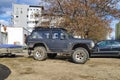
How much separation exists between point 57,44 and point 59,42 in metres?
0.19

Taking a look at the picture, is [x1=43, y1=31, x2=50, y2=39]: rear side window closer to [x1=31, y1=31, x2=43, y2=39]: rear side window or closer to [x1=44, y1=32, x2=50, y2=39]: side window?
[x1=44, y1=32, x2=50, y2=39]: side window

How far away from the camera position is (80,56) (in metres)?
16.4

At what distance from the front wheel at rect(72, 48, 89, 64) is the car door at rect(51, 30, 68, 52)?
882 millimetres

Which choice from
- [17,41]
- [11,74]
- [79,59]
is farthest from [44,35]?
[17,41]

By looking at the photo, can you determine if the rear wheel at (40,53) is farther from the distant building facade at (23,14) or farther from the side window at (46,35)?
the distant building facade at (23,14)

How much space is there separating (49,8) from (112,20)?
286 inches

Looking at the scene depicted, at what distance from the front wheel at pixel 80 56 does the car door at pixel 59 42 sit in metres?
0.88

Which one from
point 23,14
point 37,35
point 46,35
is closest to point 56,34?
point 46,35

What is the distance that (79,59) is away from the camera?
16.4 metres

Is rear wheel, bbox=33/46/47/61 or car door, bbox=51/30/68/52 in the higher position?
car door, bbox=51/30/68/52

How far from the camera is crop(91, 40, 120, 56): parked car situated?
20078 mm

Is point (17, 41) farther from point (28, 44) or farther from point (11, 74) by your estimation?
point (11, 74)

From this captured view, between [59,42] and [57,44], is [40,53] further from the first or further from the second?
[59,42]

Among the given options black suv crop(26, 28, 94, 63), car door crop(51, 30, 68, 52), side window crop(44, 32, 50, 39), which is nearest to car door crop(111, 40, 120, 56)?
black suv crop(26, 28, 94, 63)
